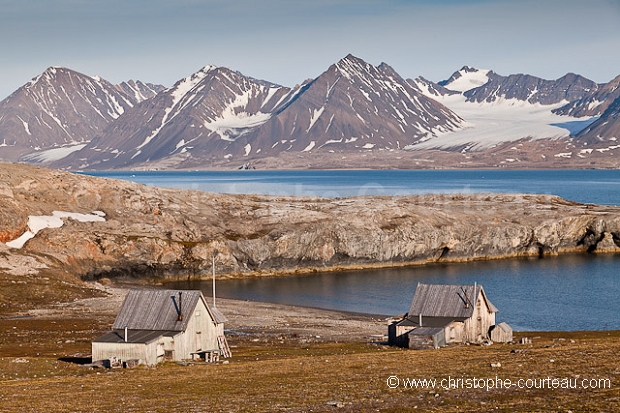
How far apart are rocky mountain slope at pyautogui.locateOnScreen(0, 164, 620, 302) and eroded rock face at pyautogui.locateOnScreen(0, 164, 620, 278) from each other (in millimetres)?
176

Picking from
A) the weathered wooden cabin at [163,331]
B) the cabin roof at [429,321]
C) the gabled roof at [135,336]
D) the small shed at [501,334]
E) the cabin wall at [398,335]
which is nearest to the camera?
the weathered wooden cabin at [163,331]

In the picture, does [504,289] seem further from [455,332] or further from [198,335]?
[198,335]

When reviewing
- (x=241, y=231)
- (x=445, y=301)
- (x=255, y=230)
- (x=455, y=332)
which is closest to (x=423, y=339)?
(x=455, y=332)

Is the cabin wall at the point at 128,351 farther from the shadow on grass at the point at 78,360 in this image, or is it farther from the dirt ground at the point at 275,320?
the dirt ground at the point at 275,320

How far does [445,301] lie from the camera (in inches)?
2744

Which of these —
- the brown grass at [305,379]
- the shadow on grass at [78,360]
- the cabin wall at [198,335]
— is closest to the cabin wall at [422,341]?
the brown grass at [305,379]

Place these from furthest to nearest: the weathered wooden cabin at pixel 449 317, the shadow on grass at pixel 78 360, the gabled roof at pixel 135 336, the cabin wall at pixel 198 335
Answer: the weathered wooden cabin at pixel 449 317, the cabin wall at pixel 198 335, the gabled roof at pixel 135 336, the shadow on grass at pixel 78 360

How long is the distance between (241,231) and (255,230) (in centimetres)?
247

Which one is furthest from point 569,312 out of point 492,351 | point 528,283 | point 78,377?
point 78,377

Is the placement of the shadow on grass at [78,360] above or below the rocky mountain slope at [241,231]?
below

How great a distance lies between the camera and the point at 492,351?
56500 mm

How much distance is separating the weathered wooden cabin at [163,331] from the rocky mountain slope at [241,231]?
46.4 metres

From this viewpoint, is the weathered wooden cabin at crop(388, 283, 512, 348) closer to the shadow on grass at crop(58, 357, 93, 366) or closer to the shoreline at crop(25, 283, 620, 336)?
the shoreline at crop(25, 283, 620, 336)

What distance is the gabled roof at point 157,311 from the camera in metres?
59.2
